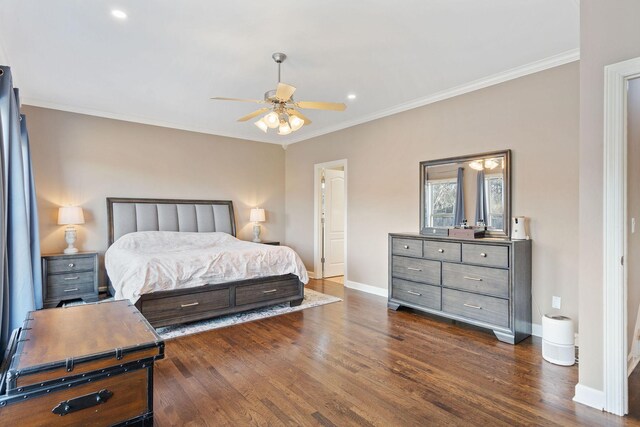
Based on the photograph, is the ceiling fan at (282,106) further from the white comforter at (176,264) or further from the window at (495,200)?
the window at (495,200)

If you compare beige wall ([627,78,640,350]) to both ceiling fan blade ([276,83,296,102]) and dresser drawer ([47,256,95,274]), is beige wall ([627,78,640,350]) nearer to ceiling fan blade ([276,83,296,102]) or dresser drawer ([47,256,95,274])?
ceiling fan blade ([276,83,296,102])

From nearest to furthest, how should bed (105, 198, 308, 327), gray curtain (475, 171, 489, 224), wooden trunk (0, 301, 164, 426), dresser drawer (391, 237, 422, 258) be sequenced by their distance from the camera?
wooden trunk (0, 301, 164, 426) → bed (105, 198, 308, 327) → gray curtain (475, 171, 489, 224) → dresser drawer (391, 237, 422, 258)

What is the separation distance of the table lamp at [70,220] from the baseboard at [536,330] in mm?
5659

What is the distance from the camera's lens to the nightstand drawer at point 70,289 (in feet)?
14.4

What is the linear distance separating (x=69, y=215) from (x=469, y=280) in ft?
16.8

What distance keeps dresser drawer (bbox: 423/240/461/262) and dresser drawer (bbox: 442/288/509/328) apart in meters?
0.36

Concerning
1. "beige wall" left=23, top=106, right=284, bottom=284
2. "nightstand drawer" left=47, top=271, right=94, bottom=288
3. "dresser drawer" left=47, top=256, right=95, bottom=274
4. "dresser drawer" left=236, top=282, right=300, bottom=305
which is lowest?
"dresser drawer" left=236, top=282, right=300, bottom=305

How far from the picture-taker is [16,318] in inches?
87.7

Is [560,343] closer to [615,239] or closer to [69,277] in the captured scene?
[615,239]

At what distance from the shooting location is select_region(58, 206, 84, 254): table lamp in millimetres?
4664

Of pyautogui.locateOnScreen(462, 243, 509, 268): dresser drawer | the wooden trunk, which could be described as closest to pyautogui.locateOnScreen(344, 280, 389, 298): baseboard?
pyautogui.locateOnScreen(462, 243, 509, 268): dresser drawer

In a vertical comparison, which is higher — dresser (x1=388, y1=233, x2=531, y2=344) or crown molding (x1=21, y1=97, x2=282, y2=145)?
crown molding (x1=21, y1=97, x2=282, y2=145)

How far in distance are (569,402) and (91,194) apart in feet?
19.6

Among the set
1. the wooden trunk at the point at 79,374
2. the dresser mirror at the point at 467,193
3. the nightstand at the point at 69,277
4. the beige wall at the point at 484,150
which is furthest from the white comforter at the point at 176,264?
the dresser mirror at the point at 467,193
